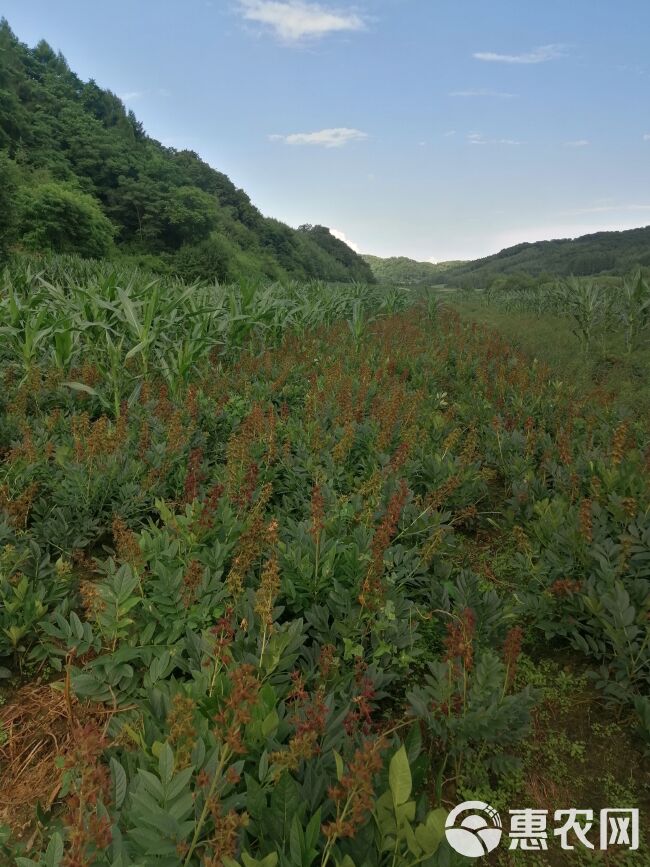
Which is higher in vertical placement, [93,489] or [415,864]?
[93,489]

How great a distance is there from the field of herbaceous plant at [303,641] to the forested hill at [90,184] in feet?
105

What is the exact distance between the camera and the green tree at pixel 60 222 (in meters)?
31.7

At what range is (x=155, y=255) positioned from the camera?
4731cm

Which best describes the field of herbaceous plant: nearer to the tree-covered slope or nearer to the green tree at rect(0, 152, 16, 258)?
the green tree at rect(0, 152, 16, 258)

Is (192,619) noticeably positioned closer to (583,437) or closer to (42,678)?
(42,678)

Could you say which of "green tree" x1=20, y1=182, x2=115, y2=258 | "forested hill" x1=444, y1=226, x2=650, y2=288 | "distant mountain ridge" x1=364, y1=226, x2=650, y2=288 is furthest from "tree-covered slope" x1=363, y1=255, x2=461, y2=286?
"green tree" x1=20, y1=182, x2=115, y2=258

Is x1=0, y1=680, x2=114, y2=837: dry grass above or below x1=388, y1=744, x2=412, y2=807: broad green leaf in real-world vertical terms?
below

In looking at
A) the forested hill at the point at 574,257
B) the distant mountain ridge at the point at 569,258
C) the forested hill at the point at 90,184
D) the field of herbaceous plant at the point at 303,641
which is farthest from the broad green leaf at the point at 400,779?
the forested hill at the point at 574,257

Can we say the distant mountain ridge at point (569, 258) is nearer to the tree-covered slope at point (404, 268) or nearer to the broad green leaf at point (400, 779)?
the tree-covered slope at point (404, 268)

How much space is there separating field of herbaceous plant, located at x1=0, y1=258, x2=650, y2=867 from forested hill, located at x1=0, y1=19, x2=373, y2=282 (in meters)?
32.1

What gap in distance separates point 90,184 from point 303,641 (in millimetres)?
56231

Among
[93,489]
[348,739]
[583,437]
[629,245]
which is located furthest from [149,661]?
[629,245]

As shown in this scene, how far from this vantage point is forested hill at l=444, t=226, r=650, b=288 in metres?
57.7

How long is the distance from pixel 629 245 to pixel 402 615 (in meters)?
87.5
